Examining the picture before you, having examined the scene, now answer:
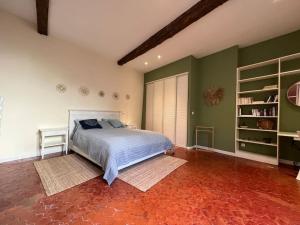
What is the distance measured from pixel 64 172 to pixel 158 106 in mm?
3796

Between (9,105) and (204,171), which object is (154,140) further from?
(9,105)

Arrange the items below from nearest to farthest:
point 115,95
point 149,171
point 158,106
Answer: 1. point 149,171
2. point 115,95
3. point 158,106

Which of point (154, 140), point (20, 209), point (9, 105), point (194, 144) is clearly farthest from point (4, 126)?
point (194, 144)

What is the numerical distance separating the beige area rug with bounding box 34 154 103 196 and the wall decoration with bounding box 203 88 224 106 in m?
3.72

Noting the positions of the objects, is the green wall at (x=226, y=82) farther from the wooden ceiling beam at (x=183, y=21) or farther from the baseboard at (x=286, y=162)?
the wooden ceiling beam at (x=183, y=21)

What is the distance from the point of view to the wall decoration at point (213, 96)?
428 centimetres

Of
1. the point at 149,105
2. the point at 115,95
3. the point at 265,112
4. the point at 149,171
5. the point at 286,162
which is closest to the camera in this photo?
the point at 149,171

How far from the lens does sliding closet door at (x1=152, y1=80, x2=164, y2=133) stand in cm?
548

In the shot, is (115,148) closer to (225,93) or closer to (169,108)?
(169,108)

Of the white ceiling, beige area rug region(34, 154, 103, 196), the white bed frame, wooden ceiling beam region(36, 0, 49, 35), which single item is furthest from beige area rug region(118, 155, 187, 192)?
wooden ceiling beam region(36, 0, 49, 35)

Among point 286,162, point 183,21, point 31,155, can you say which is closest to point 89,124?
point 31,155

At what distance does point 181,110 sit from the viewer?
4797 millimetres

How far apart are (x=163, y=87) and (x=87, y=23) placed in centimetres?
316

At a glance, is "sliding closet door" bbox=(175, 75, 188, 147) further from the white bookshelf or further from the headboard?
the headboard
